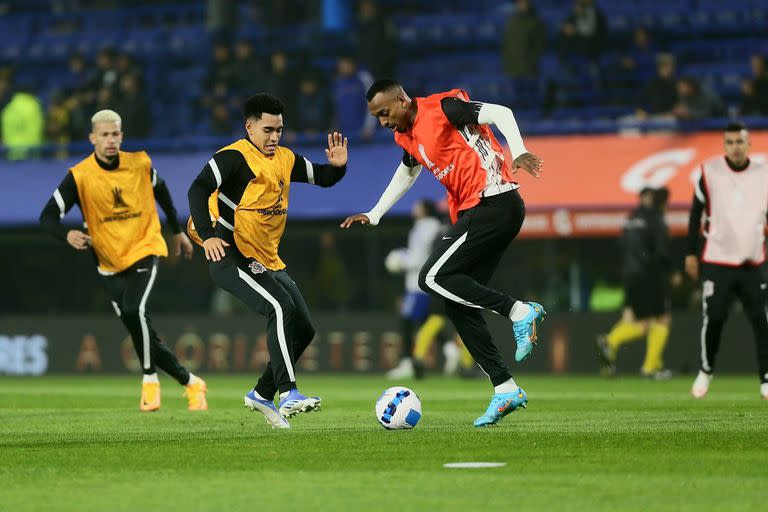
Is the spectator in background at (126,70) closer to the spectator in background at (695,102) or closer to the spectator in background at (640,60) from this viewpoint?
the spectator in background at (640,60)

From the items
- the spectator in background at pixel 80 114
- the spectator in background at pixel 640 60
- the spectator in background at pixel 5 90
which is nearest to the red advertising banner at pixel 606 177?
the spectator in background at pixel 640 60

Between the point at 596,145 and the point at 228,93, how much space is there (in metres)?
6.52

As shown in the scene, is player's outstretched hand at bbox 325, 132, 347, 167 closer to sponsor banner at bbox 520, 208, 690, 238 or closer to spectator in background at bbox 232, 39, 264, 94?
sponsor banner at bbox 520, 208, 690, 238

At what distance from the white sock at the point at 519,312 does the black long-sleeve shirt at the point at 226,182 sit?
1.71 meters

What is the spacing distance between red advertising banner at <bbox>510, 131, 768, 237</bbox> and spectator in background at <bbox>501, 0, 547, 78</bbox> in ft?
7.39

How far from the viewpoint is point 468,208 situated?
32.8ft

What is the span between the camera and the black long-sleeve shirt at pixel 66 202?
12.4 metres

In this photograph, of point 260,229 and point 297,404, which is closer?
point 297,404

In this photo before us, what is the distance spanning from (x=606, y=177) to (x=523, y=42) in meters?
3.33

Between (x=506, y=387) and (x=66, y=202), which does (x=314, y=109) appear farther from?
(x=506, y=387)

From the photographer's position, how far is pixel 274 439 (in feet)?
30.0

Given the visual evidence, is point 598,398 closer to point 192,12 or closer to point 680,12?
point 680,12

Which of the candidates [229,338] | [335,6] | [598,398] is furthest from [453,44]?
[598,398]

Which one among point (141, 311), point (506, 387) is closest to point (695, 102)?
point (141, 311)
